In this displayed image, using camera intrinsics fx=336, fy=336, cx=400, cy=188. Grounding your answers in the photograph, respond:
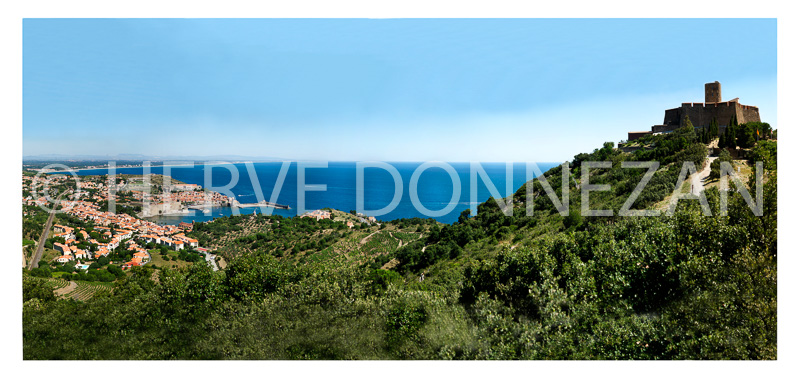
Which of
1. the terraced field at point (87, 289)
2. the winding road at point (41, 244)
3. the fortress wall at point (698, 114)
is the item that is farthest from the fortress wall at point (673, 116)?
the winding road at point (41, 244)

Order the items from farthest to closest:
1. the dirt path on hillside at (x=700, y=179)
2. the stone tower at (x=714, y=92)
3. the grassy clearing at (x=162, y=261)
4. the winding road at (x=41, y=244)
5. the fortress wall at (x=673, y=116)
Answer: the fortress wall at (x=673, y=116) < the stone tower at (x=714, y=92) < the grassy clearing at (x=162, y=261) < the winding road at (x=41, y=244) < the dirt path on hillside at (x=700, y=179)

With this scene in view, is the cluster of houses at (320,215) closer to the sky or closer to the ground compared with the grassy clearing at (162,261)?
closer to the sky

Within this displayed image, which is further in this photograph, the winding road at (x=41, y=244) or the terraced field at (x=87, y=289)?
the winding road at (x=41, y=244)

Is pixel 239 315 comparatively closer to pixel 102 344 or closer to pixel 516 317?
Answer: pixel 102 344

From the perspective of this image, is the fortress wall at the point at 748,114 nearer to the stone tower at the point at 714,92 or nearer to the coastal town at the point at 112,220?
the stone tower at the point at 714,92

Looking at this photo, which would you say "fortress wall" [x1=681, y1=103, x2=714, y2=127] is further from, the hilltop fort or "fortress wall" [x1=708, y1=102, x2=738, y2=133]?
"fortress wall" [x1=708, y1=102, x2=738, y2=133]

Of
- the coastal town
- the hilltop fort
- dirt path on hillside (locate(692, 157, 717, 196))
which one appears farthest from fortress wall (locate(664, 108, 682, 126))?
the coastal town

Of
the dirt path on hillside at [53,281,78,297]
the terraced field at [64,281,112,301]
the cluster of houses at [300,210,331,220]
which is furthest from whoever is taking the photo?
the cluster of houses at [300,210,331,220]

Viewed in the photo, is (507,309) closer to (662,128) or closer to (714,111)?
(714,111)
